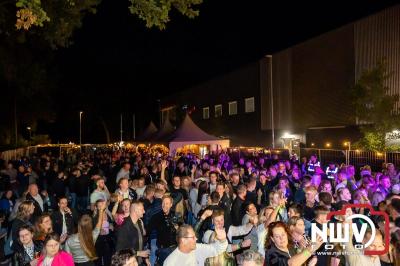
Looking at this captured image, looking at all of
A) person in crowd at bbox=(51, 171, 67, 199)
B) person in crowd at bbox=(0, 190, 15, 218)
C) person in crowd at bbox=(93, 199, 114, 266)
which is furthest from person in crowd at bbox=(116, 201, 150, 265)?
person in crowd at bbox=(51, 171, 67, 199)

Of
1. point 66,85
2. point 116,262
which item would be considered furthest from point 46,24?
point 66,85

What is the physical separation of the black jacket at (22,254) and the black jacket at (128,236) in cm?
99

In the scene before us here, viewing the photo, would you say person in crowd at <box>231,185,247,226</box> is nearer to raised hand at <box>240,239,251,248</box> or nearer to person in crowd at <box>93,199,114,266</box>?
raised hand at <box>240,239,251,248</box>

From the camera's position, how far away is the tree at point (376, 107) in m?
20.3

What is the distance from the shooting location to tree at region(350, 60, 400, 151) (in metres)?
20.3

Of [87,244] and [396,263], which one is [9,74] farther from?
[396,263]

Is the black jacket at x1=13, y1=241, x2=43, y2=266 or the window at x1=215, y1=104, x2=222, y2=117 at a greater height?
the window at x1=215, y1=104, x2=222, y2=117

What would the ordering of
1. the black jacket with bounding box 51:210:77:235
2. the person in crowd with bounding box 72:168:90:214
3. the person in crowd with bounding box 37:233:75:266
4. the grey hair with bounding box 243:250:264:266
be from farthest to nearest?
the person in crowd with bounding box 72:168:90:214, the black jacket with bounding box 51:210:77:235, the person in crowd with bounding box 37:233:75:266, the grey hair with bounding box 243:250:264:266

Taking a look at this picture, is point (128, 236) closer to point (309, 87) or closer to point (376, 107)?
point (376, 107)

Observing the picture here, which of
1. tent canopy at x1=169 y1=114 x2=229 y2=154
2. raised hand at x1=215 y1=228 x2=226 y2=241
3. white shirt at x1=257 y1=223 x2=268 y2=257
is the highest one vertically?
tent canopy at x1=169 y1=114 x2=229 y2=154

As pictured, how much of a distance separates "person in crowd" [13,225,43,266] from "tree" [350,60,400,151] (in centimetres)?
1790

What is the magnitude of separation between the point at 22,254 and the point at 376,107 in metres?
18.8

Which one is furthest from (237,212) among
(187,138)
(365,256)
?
(187,138)

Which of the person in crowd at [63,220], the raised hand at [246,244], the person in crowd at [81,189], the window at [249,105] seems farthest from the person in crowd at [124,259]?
the window at [249,105]
